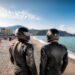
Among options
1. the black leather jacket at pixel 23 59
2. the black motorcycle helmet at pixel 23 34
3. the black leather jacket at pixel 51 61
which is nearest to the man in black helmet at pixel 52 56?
the black leather jacket at pixel 51 61

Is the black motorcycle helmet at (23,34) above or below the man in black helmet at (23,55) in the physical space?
above

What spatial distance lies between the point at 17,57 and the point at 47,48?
1.76 feet

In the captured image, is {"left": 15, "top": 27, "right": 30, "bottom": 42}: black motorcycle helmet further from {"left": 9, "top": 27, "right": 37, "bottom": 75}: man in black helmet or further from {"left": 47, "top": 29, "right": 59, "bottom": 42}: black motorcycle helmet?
{"left": 47, "top": 29, "right": 59, "bottom": 42}: black motorcycle helmet

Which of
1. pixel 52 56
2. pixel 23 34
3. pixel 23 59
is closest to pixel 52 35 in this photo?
pixel 52 56

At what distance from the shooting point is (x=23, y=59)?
4.59 metres

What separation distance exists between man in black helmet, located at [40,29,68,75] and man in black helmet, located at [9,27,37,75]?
0.18 meters

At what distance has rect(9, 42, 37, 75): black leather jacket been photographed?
450cm

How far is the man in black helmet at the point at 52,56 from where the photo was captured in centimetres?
449

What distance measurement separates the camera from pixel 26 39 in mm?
4641

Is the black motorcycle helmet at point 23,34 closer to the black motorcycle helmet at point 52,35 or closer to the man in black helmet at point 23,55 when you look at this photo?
the man in black helmet at point 23,55

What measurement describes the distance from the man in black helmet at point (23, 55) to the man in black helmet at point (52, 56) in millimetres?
179

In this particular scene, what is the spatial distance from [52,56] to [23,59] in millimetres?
486

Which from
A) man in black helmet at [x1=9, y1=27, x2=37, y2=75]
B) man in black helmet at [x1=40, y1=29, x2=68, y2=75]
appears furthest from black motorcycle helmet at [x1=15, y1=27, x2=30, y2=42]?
man in black helmet at [x1=40, y1=29, x2=68, y2=75]

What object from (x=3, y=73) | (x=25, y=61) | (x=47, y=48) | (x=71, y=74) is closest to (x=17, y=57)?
(x=25, y=61)
